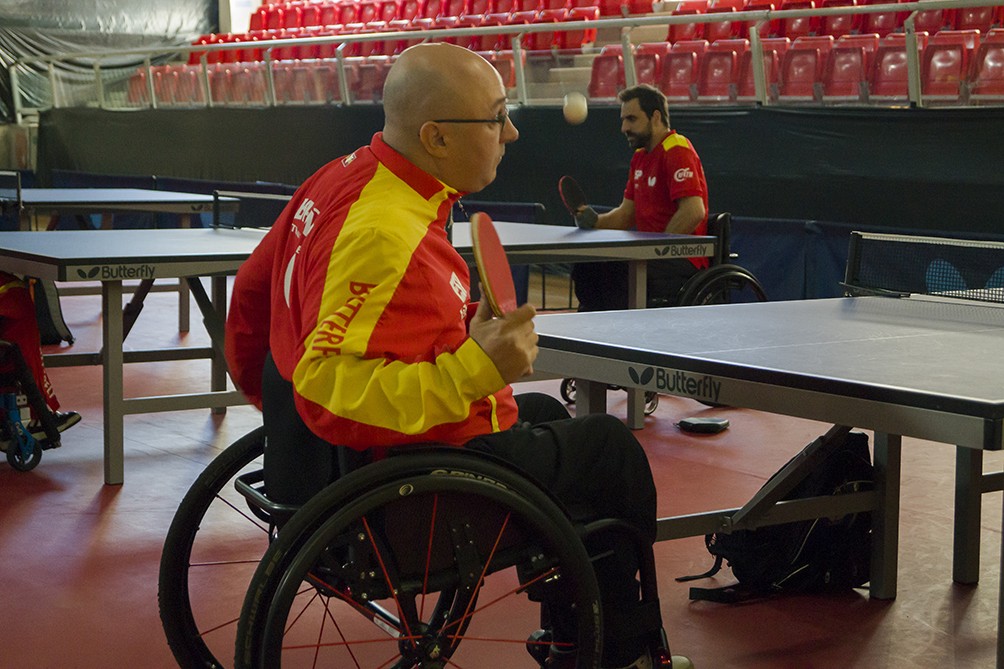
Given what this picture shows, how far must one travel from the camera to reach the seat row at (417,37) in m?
10.1

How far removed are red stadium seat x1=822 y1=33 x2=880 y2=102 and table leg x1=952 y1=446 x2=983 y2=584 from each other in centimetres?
458

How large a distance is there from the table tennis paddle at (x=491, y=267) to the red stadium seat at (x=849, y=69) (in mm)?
5890

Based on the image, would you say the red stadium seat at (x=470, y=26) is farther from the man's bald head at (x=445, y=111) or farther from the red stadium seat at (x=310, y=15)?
the man's bald head at (x=445, y=111)

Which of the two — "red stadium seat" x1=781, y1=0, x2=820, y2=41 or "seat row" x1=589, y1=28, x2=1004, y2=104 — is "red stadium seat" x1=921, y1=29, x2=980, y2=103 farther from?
"red stadium seat" x1=781, y1=0, x2=820, y2=41

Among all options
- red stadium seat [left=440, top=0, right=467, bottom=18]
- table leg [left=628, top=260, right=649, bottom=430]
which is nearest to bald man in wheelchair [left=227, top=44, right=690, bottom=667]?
table leg [left=628, top=260, right=649, bottom=430]

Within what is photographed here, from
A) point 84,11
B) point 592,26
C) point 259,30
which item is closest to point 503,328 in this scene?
point 592,26

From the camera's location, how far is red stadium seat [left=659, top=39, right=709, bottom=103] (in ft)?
26.7

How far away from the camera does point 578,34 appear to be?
973 centimetres

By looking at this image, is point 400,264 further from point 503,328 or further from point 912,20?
point 912,20

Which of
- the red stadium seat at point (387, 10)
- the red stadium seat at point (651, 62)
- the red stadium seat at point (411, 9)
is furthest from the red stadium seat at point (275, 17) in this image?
the red stadium seat at point (651, 62)

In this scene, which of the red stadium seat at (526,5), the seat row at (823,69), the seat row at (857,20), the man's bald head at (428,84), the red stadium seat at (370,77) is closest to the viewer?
the man's bald head at (428,84)

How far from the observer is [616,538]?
1970 mm

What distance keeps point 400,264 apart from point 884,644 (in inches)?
58.4

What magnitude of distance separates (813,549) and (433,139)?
1.55m
